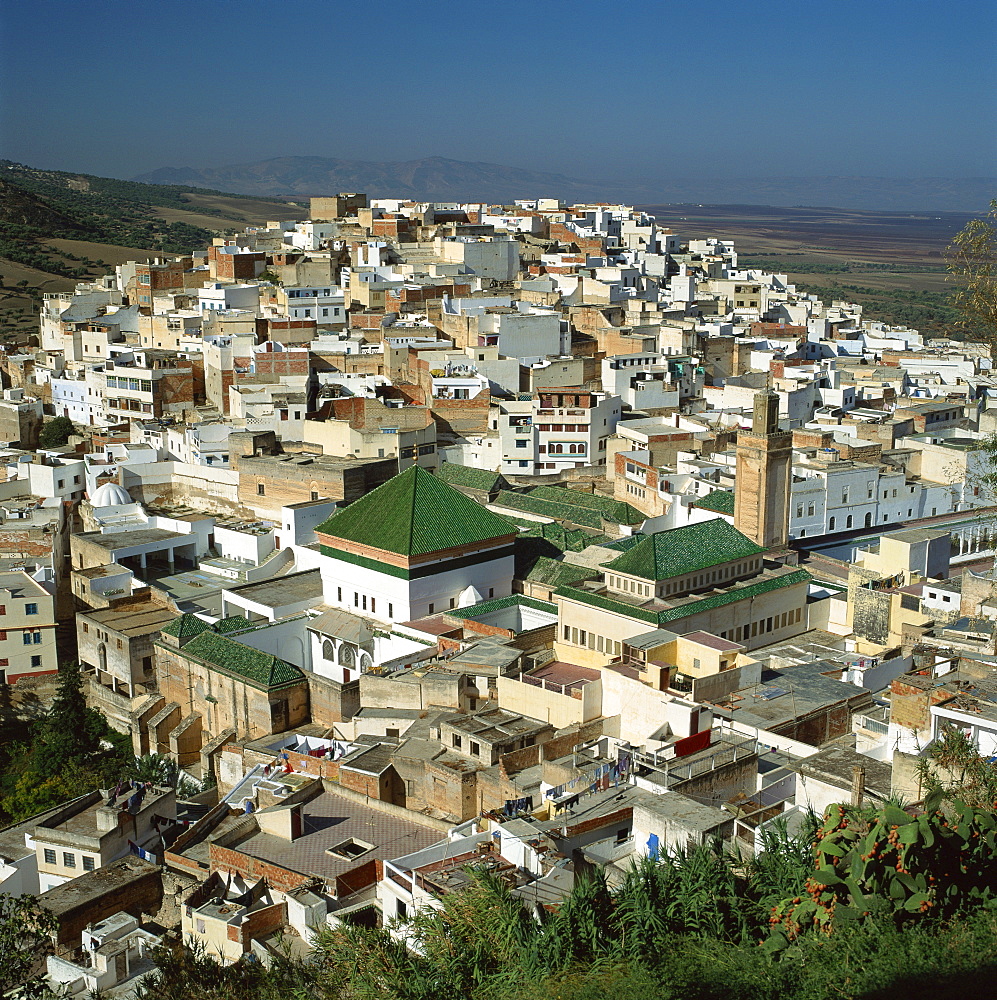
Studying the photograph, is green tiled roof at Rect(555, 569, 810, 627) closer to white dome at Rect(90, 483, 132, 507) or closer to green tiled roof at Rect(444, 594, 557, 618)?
green tiled roof at Rect(444, 594, 557, 618)

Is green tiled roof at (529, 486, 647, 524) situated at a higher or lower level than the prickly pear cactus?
lower

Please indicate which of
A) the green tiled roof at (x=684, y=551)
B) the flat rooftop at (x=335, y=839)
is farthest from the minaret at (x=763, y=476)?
the flat rooftop at (x=335, y=839)

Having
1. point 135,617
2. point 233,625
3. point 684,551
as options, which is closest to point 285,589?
point 233,625

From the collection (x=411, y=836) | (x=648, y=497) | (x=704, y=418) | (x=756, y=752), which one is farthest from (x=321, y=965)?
(x=704, y=418)

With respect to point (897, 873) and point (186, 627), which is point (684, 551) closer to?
point (186, 627)

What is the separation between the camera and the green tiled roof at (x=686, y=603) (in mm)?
18516

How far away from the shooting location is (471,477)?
28.2 m

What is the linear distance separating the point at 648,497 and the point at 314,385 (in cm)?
1075

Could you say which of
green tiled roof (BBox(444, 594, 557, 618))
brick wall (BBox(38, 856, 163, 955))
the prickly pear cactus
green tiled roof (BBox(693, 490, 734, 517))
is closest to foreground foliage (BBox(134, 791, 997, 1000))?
the prickly pear cactus

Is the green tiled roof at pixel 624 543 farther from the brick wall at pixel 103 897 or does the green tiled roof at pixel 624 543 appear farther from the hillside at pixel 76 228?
the hillside at pixel 76 228

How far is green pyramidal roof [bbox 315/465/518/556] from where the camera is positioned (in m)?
21.0

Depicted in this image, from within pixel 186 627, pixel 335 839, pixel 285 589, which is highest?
pixel 285 589

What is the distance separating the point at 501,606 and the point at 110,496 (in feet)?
35.5

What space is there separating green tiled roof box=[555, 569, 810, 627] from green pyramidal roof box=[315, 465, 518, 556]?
93.3 inches
